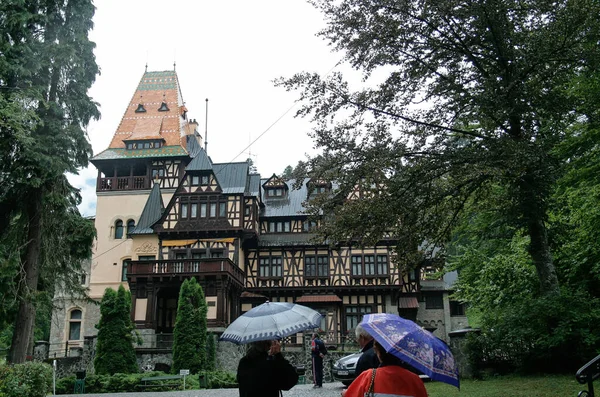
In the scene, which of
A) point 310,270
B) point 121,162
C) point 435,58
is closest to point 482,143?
point 435,58

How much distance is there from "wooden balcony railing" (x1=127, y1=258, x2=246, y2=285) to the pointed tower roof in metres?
10.2

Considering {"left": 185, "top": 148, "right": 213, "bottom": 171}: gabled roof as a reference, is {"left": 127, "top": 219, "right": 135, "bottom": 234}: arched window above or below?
below

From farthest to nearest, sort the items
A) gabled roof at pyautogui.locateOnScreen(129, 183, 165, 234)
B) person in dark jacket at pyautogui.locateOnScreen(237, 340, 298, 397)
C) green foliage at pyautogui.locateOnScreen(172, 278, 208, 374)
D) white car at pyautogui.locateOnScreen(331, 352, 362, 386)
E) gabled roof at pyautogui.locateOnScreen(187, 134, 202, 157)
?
gabled roof at pyautogui.locateOnScreen(187, 134, 202, 157)
gabled roof at pyautogui.locateOnScreen(129, 183, 165, 234)
green foliage at pyautogui.locateOnScreen(172, 278, 208, 374)
white car at pyautogui.locateOnScreen(331, 352, 362, 386)
person in dark jacket at pyautogui.locateOnScreen(237, 340, 298, 397)

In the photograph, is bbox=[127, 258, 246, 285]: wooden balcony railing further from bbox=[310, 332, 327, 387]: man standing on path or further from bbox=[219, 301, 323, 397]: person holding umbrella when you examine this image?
bbox=[219, 301, 323, 397]: person holding umbrella

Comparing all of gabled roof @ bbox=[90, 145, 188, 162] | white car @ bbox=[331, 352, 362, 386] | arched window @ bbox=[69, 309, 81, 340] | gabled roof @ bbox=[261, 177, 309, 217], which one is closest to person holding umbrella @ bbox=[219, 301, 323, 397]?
white car @ bbox=[331, 352, 362, 386]

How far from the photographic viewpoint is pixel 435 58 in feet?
41.9

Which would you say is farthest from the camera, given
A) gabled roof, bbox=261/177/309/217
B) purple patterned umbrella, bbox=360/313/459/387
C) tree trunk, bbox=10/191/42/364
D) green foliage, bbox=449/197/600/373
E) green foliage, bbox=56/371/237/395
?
gabled roof, bbox=261/177/309/217

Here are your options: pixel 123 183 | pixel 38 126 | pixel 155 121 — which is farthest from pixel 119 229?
pixel 38 126

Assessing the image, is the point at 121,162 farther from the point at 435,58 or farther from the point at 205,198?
the point at 435,58

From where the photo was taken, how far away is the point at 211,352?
26.5 meters

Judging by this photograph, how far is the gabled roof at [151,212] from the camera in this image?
36531mm

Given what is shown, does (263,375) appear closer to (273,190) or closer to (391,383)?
(391,383)

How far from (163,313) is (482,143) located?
1064 inches

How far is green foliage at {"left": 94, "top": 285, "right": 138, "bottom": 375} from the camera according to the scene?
77.8 ft
